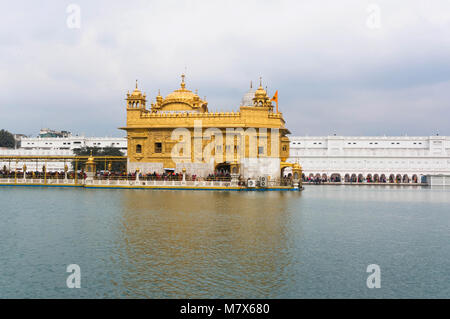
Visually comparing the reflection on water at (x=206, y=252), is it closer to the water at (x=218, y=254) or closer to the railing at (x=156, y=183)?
the water at (x=218, y=254)

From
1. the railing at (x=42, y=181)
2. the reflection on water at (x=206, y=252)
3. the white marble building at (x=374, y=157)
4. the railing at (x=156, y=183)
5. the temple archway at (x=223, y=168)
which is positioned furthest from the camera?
the white marble building at (x=374, y=157)

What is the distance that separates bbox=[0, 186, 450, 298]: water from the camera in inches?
433

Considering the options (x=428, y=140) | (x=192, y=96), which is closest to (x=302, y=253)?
(x=192, y=96)

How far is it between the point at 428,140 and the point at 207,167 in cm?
7314

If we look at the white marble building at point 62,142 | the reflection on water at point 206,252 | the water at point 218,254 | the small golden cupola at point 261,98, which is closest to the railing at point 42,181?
the small golden cupola at point 261,98

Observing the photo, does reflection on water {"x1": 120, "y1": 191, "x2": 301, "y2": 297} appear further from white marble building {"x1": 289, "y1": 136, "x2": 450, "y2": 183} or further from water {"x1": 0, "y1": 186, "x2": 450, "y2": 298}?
white marble building {"x1": 289, "y1": 136, "x2": 450, "y2": 183}

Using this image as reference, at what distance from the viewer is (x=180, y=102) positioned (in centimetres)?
5284

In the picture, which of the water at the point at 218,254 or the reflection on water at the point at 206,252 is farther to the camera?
the reflection on water at the point at 206,252

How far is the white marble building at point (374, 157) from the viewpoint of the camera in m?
99.1

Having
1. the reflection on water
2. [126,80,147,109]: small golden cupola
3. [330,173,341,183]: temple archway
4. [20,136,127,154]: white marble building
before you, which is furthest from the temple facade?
[20,136,127,154]: white marble building

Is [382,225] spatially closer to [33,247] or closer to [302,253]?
[302,253]

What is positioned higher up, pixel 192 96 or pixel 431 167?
pixel 192 96

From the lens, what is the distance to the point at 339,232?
18.8 metres

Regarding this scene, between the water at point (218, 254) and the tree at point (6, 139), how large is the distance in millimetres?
105870
